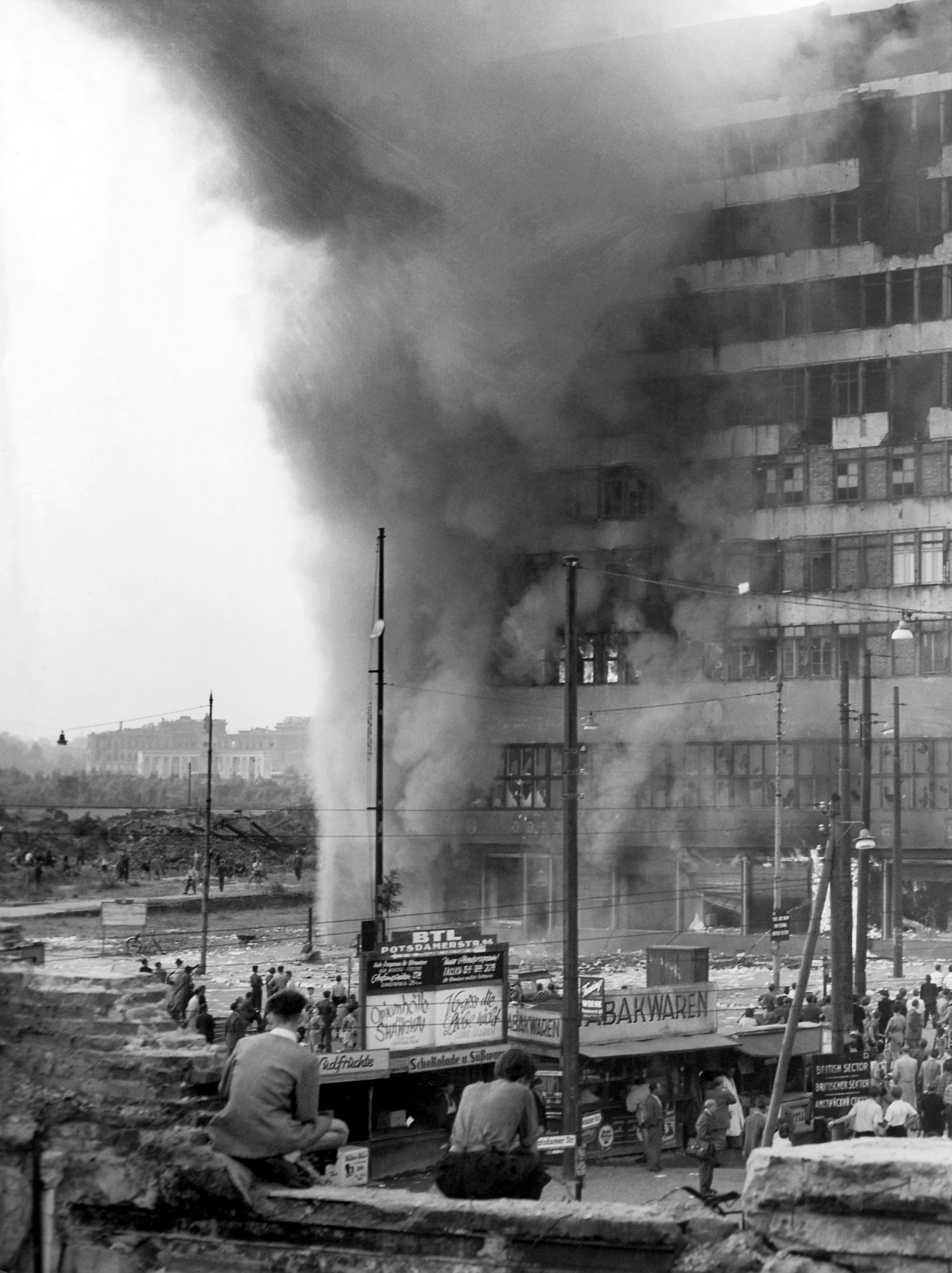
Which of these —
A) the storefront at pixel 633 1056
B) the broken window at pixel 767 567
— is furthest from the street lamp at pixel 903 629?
the storefront at pixel 633 1056

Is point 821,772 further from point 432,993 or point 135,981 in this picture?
point 135,981

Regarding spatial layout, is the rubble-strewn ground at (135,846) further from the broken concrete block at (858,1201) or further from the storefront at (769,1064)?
the broken concrete block at (858,1201)

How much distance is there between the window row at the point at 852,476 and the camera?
39.3 m

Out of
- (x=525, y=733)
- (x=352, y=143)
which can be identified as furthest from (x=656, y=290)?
(x=525, y=733)

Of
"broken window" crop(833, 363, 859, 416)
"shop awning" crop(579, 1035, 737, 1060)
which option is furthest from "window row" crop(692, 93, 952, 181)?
"shop awning" crop(579, 1035, 737, 1060)

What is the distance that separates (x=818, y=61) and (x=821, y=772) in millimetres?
20615

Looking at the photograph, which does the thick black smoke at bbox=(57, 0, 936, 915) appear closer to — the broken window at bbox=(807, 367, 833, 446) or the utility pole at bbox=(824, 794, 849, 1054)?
the broken window at bbox=(807, 367, 833, 446)

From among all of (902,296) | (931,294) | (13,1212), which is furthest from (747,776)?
(13,1212)

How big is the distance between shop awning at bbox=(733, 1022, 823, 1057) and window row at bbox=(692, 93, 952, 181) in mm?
30340

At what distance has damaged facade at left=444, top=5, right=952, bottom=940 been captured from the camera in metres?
38.3

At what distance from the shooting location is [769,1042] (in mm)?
16766

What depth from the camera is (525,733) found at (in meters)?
41.6

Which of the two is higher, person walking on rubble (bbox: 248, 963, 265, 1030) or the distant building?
the distant building

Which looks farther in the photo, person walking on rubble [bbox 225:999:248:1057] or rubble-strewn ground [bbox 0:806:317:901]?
rubble-strewn ground [bbox 0:806:317:901]
